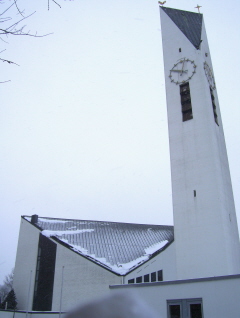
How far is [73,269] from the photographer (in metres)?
22.4

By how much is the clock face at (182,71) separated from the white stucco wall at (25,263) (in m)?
16.0

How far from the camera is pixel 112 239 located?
27438mm

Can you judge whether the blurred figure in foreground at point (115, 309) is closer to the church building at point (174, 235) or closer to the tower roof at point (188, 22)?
the church building at point (174, 235)

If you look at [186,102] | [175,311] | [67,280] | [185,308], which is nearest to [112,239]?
[67,280]

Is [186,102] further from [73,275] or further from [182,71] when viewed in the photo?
[73,275]

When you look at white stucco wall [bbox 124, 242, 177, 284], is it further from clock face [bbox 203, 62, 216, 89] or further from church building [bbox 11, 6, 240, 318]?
clock face [bbox 203, 62, 216, 89]

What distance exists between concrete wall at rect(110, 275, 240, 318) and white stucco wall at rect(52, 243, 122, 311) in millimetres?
9288

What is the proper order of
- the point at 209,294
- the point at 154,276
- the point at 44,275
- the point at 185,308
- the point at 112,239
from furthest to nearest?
the point at 112,239
the point at 44,275
the point at 154,276
the point at 185,308
the point at 209,294

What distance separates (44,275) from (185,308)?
14.5 meters

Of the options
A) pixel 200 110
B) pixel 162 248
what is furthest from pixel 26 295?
pixel 200 110

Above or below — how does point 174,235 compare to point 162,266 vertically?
above

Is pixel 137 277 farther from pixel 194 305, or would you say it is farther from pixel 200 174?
pixel 194 305

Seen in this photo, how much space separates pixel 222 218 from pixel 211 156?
388 cm

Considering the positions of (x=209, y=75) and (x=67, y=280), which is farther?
(x=209, y=75)
